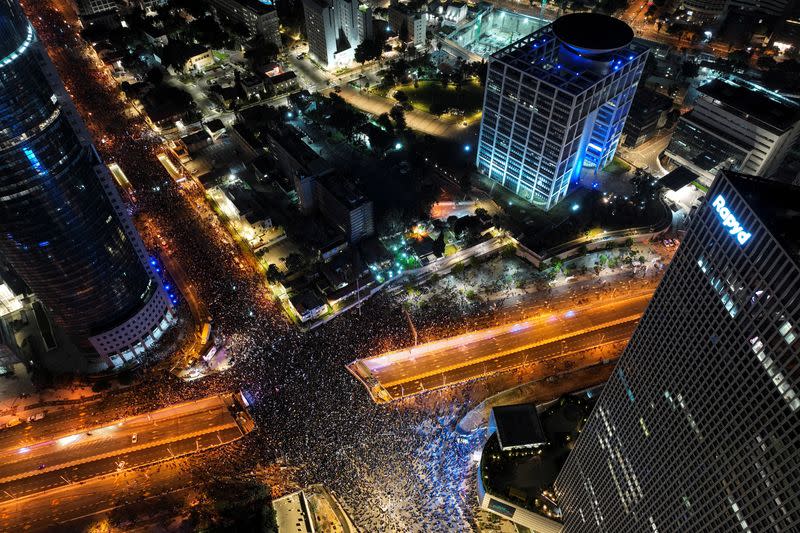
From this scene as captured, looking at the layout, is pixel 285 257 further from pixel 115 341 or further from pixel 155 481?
pixel 155 481

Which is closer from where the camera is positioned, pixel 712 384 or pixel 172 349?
pixel 712 384

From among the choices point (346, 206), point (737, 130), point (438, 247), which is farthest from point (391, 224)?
point (737, 130)

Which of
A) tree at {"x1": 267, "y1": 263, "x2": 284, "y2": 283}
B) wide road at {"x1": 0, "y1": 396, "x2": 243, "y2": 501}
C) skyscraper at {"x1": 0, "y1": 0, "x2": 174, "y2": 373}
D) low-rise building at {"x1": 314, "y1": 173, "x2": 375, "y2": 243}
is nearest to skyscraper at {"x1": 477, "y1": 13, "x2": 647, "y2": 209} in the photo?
low-rise building at {"x1": 314, "y1": 173, "x2": 375, "y2": 243}

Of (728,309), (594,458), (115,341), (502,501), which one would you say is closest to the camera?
(728,309)

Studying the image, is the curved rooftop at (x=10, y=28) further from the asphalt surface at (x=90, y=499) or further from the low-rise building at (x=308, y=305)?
the asphalt surface at (x=90, y=499)

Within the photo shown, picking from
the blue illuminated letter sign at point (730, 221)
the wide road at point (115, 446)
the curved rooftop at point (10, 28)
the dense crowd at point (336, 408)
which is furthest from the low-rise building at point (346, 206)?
the blue illuminated letter sign at point (730, 221)

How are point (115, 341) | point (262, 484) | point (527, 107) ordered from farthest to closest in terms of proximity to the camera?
point (527, 107), point (115, 341), point (262, 484)

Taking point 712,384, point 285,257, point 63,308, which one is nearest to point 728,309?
point 712,384
